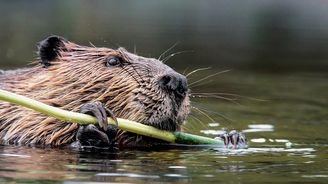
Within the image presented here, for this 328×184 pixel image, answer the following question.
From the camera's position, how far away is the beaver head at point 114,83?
7.36 m

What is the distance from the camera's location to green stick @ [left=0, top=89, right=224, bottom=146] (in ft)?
22.2

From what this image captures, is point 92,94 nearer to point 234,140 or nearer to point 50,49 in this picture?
point 50,49

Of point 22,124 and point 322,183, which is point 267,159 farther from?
point 22,124

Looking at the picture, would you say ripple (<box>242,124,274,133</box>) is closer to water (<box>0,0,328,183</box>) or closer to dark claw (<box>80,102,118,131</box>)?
water (<box>0,0,328,183</box>)

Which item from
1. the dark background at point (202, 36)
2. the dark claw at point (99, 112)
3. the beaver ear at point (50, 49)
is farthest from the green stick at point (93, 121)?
the dark background at point (202, 36)

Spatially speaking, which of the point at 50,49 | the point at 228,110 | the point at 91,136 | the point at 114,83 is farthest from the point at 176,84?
the point at 228,110

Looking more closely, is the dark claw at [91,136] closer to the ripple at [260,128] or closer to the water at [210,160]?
the water at [210,160]

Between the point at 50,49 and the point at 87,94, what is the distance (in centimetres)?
59

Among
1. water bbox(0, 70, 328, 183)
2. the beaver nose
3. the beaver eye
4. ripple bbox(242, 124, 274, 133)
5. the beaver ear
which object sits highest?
the beaver ear

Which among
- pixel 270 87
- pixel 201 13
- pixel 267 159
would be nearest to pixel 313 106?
pixel 270 87

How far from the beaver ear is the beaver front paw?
98 centimetres

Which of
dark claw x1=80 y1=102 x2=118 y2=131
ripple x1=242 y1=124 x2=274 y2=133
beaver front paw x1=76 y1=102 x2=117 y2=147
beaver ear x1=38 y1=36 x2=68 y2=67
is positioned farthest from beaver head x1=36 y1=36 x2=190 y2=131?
ripple x1=242 y1=124 x2=274 y2=133

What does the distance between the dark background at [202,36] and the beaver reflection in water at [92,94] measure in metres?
1.08

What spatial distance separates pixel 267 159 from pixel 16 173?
196 cm
